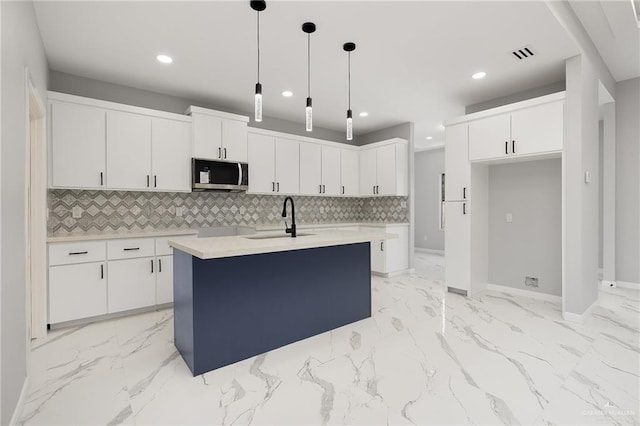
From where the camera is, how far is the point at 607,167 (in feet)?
15.5

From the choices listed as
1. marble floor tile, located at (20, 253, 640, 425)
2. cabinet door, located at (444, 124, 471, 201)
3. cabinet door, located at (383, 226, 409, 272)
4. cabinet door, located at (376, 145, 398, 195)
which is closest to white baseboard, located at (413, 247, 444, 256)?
cabinet door, located at (383, 226, 409, 272)

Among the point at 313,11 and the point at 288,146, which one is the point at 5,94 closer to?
the point at 313,11

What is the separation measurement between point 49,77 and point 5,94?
234cm

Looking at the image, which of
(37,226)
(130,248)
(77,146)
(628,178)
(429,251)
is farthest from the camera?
(429,251)

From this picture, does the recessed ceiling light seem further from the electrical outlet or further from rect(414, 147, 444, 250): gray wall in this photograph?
rect(414, 147, 444, 250): gray wall

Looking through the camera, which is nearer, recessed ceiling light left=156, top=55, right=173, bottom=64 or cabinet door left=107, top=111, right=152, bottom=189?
recessed ceiling light left=156, top=55, right=173, bottom=64

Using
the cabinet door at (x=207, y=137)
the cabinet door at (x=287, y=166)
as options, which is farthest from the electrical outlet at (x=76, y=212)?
the cabinet door at (x=287, y=166)

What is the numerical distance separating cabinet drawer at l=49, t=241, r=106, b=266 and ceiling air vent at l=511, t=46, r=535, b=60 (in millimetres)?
4713

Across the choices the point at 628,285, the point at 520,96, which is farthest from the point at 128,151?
the point at 628,285

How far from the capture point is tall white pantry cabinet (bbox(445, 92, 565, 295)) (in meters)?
3.65

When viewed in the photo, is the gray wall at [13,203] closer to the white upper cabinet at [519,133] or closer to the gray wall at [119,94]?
the gray wall at [119,94]

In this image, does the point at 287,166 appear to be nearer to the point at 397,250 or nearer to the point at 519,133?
the point at 397,250

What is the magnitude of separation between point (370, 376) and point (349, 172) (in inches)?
166

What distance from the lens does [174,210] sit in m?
4.32
